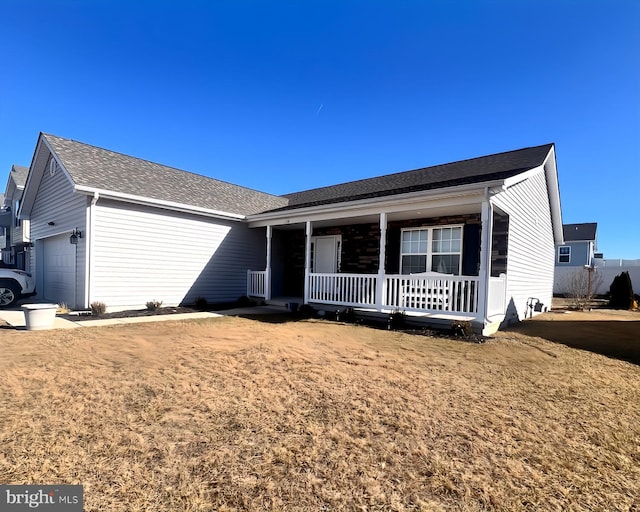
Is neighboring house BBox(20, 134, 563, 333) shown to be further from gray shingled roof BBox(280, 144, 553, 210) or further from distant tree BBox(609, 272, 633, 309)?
distant tree BBox(609, 272, 633, 309)

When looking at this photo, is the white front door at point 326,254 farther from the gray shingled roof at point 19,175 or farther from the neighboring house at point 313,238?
the gray shingled roof at point 19,175

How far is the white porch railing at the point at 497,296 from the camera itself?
282 inches

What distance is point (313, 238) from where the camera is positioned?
12.6 meters

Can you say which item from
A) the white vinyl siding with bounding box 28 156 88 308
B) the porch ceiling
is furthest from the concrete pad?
the porch ceiling

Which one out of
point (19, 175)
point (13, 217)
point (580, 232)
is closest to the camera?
point (13, 217)

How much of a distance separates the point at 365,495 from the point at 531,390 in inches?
120

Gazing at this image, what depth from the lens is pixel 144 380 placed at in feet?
12.5

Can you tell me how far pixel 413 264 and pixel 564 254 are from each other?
24.2 metres

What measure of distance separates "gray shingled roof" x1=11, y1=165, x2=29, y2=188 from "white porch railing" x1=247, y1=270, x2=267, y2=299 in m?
14.7

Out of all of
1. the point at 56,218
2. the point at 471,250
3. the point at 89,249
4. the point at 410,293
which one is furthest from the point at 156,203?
the point at 471,250

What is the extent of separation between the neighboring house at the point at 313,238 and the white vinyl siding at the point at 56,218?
0.06 m

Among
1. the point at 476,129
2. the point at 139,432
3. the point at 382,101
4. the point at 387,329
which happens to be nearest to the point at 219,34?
the point at 382,101

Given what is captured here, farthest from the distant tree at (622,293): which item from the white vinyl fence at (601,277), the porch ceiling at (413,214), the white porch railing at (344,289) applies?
the white porch railing at (344,289)

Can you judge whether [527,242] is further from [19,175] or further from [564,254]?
[19,175]
